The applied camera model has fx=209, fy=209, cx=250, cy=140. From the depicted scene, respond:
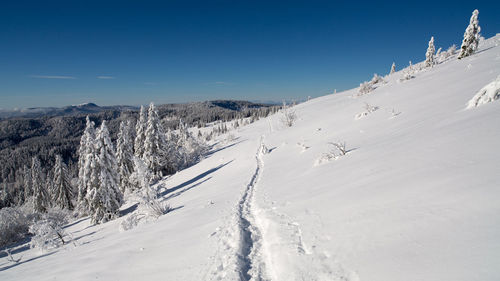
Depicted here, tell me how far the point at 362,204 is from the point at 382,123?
10.0 meters

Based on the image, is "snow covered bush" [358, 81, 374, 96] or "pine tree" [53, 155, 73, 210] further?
"pine tree" [53, 155, 73, 210]

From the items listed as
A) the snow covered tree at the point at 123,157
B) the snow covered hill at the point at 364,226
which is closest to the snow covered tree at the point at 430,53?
the snow covered hill at the point at 364,226

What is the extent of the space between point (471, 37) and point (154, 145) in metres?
39.3

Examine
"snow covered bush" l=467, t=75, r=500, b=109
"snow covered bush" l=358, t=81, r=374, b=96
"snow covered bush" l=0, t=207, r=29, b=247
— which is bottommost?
"snow covered bush" l=0, t=207, r=29, b=247

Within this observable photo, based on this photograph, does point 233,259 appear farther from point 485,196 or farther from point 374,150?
point 374,150

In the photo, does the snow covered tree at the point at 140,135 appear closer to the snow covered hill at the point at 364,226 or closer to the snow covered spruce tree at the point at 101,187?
the snow covered spruce tree at the point at 101,187

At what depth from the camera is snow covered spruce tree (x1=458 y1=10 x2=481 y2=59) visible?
21.4m

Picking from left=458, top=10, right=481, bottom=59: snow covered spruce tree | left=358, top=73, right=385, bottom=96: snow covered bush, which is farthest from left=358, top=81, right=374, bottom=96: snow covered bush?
left=458, top=10, right=481, bottom=59: snow covered spruce tree

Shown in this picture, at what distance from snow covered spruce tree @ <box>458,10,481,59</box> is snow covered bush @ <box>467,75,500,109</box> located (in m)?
21.4

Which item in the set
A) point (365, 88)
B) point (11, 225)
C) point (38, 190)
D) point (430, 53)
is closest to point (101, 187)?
point (11, 225)

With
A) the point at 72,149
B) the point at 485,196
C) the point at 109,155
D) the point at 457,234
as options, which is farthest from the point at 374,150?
the point at 72,149

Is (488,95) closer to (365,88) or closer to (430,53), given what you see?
(365,88)

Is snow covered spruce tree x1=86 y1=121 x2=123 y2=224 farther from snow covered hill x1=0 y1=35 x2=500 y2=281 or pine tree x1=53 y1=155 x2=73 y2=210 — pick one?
pine tree x1=53 y1=155 x2=73 y2=210

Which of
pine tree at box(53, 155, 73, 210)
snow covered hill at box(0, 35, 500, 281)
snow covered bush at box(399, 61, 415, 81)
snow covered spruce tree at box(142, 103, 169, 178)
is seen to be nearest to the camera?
snow covered hill at box(0, 35, 500, 281)
